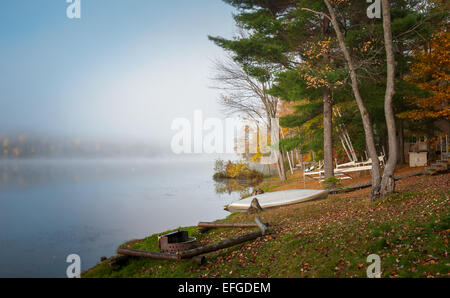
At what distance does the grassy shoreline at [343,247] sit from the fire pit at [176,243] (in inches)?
12.6

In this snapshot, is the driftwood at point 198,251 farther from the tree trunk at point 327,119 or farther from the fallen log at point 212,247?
the tree trunk at point 327,119

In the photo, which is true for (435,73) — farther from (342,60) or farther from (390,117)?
(390,117)

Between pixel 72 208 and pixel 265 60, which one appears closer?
pixel 265 60

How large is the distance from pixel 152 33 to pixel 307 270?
38983mm

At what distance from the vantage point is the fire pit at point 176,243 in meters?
6.42

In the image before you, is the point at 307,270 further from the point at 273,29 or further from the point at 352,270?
the point at 273,29

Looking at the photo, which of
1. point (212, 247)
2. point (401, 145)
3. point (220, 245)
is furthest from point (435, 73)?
point (212, 247)

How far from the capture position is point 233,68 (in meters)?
20.3

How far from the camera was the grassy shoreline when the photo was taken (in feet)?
14.4

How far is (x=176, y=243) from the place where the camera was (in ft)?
21.2

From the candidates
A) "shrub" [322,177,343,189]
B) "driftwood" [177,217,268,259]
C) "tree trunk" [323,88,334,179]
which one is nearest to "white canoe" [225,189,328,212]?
"shrub" [322,177,343,189]

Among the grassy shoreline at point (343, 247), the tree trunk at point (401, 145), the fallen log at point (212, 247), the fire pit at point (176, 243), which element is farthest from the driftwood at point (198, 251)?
the tree trunk at point (401, 145)

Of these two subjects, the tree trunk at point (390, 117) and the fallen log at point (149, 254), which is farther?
the tree trunk at point (390, 117)
